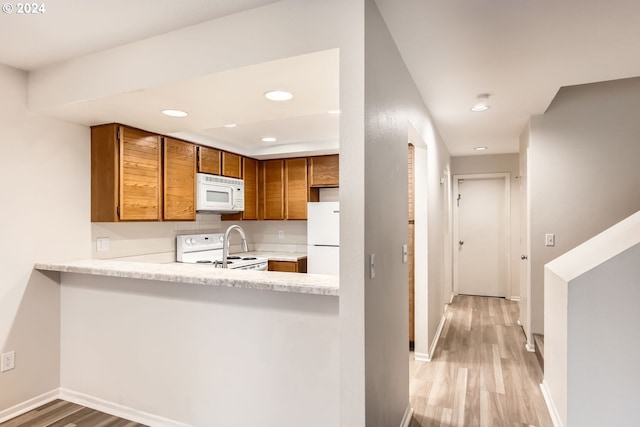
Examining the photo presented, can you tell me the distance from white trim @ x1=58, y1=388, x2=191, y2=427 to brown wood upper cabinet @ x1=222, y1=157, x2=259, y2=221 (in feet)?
8.25

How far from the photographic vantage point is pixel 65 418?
2.41 meters

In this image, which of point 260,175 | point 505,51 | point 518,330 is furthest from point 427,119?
point 518,330

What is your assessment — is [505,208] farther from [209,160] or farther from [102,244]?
[102,244]

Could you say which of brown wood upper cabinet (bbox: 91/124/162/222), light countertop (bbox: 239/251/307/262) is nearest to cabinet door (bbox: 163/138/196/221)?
brown wood upper cabinet (bbox: 91/124/162/222)

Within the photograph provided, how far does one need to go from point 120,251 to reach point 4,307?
93 cm

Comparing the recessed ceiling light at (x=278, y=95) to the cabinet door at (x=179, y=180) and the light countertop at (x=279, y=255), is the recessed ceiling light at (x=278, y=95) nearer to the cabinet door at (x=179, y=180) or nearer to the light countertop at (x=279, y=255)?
the cabinet door at (x=179, y=180)

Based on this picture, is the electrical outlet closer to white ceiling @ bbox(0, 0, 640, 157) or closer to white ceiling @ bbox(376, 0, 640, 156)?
white ceiling @ bbox(0, 0, 640, 157)

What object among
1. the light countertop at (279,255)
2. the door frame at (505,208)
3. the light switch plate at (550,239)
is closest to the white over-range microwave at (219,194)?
the light countertop at (279,255)

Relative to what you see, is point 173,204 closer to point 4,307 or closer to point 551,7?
point 4,307

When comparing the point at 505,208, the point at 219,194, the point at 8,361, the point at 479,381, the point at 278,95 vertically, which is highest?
the point at 278,95

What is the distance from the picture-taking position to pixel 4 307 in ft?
7.89

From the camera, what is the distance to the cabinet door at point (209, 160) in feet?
13.0

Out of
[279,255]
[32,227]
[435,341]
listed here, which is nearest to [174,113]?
[32,227]

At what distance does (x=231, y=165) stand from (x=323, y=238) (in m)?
1.42
